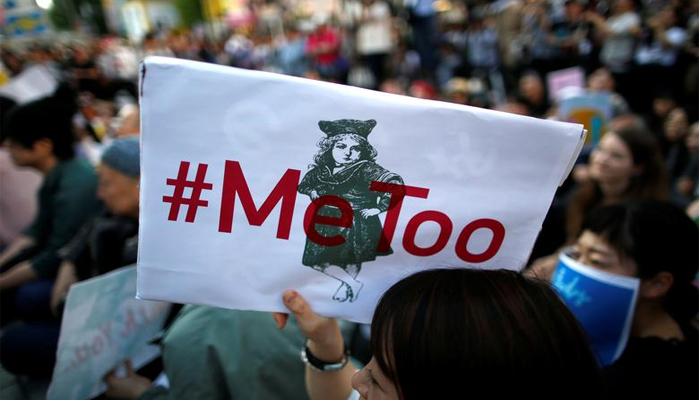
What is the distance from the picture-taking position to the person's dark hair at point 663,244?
1504mm

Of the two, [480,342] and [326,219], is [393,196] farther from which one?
[480,342]

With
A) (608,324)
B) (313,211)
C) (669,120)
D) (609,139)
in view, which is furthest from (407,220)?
(669,120)

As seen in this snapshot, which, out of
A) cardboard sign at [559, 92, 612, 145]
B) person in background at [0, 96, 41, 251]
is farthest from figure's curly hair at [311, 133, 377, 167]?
cardboard sign at [559, 92, 612, 145]

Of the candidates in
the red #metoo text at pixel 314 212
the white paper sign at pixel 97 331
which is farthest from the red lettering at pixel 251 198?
the white paper sign at pixel 97 331

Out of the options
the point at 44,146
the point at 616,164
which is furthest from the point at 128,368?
the point at 616,164

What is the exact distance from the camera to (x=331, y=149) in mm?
1011

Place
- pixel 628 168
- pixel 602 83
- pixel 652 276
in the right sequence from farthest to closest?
pixel 602 83 → pixel 628 168 → pixel 652 276

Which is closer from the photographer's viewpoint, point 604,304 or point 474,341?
point 474,341

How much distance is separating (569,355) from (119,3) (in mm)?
25221

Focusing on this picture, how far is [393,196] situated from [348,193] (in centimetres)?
10

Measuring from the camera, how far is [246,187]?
1028 mm

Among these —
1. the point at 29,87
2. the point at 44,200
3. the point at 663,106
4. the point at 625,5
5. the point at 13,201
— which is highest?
the point at 625,5

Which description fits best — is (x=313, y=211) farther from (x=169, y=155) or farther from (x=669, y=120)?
(x=669, y=120)

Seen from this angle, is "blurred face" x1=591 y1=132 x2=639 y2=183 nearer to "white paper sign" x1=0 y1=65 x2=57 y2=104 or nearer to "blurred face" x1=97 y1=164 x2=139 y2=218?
"blurred face" x1=97 y1=164 x2=139 y2=218
